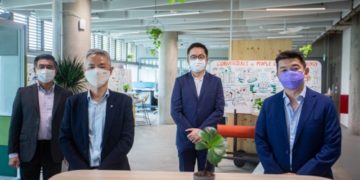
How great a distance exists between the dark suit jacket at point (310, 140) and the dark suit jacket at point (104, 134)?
939 millimetres

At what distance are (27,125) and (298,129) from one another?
6.79ft

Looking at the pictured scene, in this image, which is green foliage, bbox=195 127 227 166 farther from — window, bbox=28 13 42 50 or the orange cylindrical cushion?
window, bbox=28 13 42 50

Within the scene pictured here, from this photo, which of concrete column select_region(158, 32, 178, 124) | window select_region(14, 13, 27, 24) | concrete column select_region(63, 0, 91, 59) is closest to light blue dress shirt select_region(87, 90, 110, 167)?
concrete column select_region(63, 0, 91, 59)

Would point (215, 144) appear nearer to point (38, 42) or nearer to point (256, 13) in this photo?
point (256, 13)

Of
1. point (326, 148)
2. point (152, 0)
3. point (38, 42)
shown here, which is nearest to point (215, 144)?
point (326, 148)

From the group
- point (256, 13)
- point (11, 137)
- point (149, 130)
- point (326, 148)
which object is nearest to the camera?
point (326, 148)

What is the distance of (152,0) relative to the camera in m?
8.16

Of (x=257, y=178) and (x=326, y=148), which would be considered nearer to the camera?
(x=257, y=178)

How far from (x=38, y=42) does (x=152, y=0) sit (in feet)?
13.6

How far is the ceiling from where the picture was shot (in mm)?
8406

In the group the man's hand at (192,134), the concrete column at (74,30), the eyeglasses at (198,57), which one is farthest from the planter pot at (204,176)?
the concrete column at (74,30)

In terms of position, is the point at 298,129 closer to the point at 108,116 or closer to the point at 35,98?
the point at 108,116

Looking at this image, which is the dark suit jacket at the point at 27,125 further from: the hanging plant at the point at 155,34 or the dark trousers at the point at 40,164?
the hanging plant at the point at 155,34

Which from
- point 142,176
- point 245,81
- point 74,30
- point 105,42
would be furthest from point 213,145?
point 105,42
